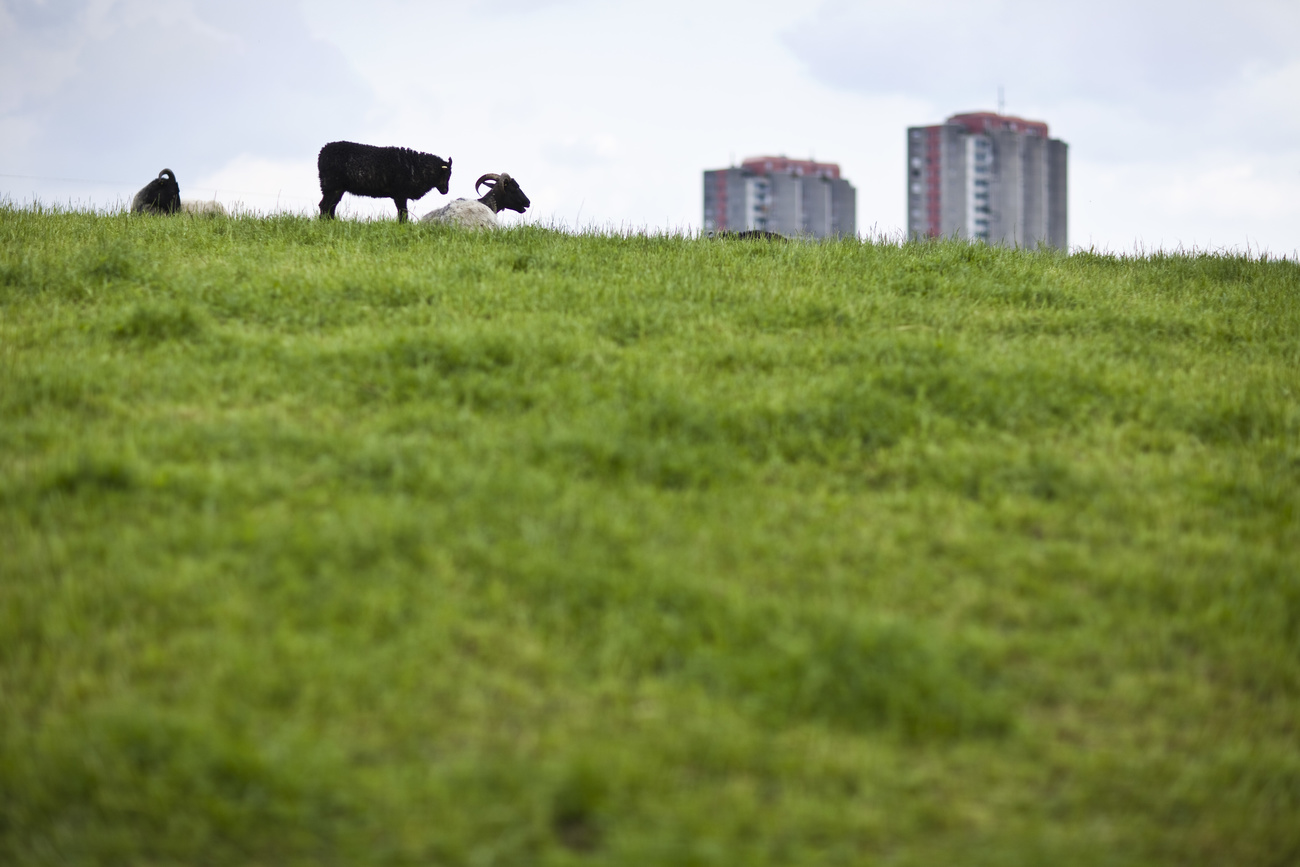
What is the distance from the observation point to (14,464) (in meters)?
5.64

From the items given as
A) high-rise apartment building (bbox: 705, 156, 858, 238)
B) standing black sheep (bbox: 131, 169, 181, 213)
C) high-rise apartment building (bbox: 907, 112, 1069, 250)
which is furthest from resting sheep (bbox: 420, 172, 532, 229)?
high-rise apartment building (bbox: 705, 156, 858, 238)

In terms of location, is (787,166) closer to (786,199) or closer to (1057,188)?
(786,199)

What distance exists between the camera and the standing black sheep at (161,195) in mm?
16219

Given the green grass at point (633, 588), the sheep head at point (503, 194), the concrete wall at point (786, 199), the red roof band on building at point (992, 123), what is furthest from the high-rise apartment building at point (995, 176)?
the green grass at point (633, 588)

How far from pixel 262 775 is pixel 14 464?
3.24 metres

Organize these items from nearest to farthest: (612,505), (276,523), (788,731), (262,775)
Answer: (262,775) < (788,731) < (276,523) < (612,505)

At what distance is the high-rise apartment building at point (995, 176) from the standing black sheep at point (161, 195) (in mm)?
108055

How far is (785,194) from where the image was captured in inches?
5266

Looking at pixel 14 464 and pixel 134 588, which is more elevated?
pixel 14 464

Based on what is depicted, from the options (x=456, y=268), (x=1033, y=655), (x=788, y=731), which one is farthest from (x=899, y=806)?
(x=456, y=268)

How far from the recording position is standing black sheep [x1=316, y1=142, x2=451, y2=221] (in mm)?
13523

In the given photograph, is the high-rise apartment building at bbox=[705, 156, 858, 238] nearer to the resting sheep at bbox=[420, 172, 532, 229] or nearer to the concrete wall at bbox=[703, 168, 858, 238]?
the concrete wall at bbox=[703, 168, 858, 238]

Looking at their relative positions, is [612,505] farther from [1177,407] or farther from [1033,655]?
[1177,407]

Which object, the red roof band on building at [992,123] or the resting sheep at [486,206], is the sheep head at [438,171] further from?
the red roof band on building at [992,123]
